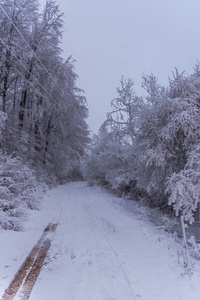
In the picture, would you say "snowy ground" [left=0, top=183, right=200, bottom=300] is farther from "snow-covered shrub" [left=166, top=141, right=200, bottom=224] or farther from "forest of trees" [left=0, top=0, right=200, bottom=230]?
"forest of trees" [left=0, top=0, right=200, bottom=230]

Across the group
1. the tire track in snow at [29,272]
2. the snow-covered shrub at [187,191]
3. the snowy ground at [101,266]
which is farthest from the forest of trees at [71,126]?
the tire track in snow at [29,272]

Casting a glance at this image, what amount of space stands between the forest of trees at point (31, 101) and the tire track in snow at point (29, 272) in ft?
4.25

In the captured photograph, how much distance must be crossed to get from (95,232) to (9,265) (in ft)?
8.11

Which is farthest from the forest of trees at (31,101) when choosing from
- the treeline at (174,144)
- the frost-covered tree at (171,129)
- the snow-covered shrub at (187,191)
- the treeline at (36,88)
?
the frost-covered tree at (171,129)

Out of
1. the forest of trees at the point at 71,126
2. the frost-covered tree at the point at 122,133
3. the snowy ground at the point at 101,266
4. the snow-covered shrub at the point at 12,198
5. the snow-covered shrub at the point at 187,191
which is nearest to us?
the snowy ground at the point at 101,266

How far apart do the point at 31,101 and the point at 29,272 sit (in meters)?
12.8

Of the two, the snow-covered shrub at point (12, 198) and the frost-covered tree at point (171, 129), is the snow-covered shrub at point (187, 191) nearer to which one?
the frost-covered tree at point (171, 129)

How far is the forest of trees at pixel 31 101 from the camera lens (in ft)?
25.1

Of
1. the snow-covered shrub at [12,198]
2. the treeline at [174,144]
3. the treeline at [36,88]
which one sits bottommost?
the snow-covered shrub at [12,198]

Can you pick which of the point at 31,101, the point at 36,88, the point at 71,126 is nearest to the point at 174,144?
the point at 36,88

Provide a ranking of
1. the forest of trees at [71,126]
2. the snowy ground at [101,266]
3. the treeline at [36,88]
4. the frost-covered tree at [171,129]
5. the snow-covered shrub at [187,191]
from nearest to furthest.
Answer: the snowy ground at [101,266] < the snow-covered shrub at [187,191] < the forest of trees at [71,126] < the frost-covered tree at [171,129] < the treeline at [36,88]

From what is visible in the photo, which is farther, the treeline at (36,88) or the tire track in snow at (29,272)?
the treeline at (36,88)

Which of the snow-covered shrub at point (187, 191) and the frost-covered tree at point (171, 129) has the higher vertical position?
the frost-covered tree at point (171, 129)

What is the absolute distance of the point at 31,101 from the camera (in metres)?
13.8
